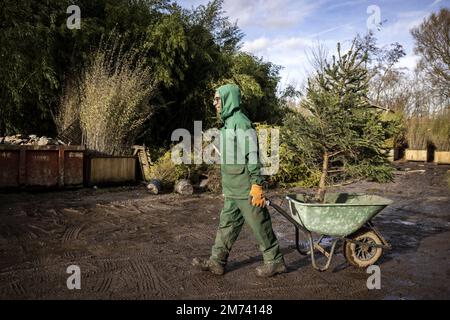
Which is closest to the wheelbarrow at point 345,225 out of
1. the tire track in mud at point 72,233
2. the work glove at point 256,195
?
the work glove at point 256,195

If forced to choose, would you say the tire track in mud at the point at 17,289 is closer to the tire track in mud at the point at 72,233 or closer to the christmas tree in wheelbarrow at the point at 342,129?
the tire track in mud at the point at 72,233

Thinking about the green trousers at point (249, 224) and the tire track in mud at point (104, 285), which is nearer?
the tire track in mud at point (104, 285)

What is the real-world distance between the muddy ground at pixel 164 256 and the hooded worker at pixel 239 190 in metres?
0.22

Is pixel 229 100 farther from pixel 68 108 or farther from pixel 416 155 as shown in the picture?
pixel 416 155

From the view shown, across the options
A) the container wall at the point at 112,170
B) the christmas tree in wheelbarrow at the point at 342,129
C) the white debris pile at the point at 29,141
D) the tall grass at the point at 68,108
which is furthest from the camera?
the tall grass at the point at 68,108

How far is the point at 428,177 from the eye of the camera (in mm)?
15562

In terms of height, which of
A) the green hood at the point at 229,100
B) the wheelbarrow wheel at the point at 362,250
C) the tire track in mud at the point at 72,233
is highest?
the green hood at the point at 229,100

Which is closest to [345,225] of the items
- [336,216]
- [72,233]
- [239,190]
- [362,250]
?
[336,216]

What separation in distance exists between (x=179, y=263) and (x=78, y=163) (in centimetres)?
624

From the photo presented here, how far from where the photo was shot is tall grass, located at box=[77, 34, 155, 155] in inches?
424

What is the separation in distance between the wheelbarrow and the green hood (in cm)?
104

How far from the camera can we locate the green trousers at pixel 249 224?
388 centimetres

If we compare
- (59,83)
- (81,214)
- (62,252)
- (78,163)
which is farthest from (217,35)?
(62,252)

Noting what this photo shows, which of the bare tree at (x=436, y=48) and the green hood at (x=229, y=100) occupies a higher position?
the bare tree at (x=436, y=48)
